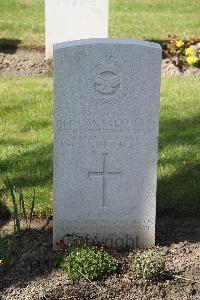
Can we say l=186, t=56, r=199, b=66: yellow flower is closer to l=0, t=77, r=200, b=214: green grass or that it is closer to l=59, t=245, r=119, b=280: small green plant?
l=0, t=77, r=200, b=214: green grass

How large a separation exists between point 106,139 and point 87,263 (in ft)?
2.79

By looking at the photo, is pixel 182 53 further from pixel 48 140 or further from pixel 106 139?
pixel 106 139

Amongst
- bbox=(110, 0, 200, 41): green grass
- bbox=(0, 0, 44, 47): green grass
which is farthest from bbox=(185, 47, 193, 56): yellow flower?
bbox=(0, 0, 44, 47): green grass

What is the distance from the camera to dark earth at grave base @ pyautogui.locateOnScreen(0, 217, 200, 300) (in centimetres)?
443

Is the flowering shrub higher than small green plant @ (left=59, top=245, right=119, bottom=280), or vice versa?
the flowering shrub

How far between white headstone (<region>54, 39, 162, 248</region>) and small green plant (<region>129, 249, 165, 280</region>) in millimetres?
389

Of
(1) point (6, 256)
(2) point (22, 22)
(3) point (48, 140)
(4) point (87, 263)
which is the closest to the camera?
(4) point (87, 263)

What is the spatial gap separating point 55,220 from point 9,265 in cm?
46

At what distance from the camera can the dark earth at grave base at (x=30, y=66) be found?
9.95 m

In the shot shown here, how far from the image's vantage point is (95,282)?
452 cm

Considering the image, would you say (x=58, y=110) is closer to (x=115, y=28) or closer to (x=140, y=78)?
(x=140, y=78)

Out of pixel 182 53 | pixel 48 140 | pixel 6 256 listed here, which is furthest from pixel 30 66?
pixel 6 256

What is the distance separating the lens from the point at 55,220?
481 centimetres

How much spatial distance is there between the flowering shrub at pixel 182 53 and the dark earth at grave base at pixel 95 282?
5.31m
